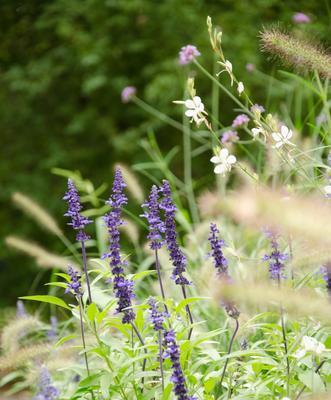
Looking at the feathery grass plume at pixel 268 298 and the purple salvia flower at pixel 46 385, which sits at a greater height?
the feathery grass plume at pixel 268 298

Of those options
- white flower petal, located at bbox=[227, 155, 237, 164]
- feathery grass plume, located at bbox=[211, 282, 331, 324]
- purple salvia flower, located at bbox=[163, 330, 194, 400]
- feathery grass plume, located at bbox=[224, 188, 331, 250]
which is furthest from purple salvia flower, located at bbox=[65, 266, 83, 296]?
feathery grass plume, located at bbox=[224, 188, 331, 250]

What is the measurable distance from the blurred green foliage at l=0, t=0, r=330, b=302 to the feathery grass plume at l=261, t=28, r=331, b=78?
475cm

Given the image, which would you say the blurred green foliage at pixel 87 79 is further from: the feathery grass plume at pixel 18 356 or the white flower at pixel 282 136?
the feathery grass plume at pixel 18 356

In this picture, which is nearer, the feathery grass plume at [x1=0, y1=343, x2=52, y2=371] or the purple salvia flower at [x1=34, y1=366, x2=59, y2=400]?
the feathery grass plume at [x1=0, y1=343, x2=52, y2=371]

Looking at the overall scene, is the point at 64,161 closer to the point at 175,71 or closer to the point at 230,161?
the point at 175,71

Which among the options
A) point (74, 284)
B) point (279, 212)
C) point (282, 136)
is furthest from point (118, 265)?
point (279, 212)

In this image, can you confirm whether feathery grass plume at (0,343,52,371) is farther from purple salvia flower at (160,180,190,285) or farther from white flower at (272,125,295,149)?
white flower at (272,125,295,149)

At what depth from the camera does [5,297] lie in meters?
7.59

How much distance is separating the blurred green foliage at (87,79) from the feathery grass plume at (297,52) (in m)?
4.75

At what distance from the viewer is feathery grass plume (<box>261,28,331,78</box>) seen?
1.78 m

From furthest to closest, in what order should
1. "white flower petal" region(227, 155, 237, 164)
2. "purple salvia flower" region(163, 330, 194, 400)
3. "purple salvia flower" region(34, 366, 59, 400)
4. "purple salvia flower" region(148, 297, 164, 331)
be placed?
"purple salvia flower" region(34, 366, 59, 400) < "white flower petal" region(227, 155, 237, 164) < "purple salvia flower" region(148, 297, 164, 331) < "purple salvia flower" region(163, 330, 194, 400)

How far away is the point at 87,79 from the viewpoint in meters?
7.36

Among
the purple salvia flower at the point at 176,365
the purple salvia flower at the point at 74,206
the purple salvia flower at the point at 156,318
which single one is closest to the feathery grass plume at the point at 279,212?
the purple salvia flower at the point at 176,365

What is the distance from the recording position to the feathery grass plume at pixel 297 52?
1775 mm
